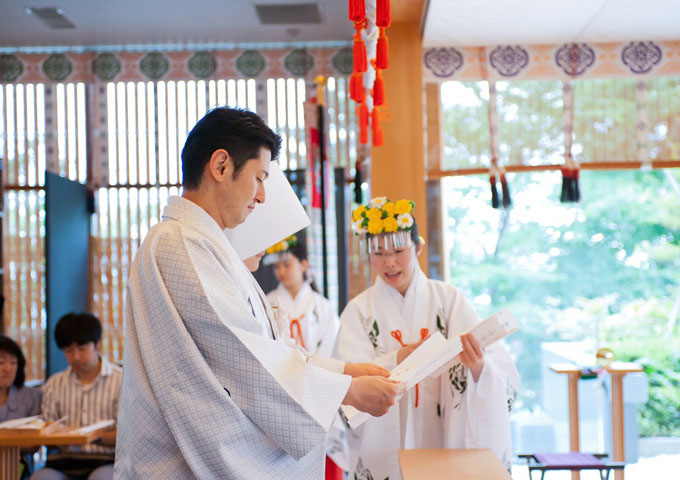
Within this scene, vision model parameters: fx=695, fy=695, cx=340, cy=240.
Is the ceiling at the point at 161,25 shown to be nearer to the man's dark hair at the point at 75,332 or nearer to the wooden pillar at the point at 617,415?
the man's dark hair at the point at 75,332

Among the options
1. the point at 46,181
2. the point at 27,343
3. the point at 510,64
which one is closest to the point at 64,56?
the point at 46,181

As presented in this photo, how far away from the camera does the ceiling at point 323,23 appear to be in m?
4.63

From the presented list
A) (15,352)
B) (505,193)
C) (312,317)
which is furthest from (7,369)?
(505,193)

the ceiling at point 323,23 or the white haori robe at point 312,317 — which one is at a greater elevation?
the ceiling at point 323,23

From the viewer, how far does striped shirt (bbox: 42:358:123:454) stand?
3.65m

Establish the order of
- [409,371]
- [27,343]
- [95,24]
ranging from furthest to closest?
1. [27,343]
2. [95,24]
3. [409,371]

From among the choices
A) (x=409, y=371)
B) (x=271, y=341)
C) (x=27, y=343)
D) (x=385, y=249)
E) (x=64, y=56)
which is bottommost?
(x=27, y=343)

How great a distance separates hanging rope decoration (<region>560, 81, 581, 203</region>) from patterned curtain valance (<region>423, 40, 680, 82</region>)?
0.17 m

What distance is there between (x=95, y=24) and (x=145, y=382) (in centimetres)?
518

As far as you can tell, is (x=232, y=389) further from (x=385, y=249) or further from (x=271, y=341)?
(x=385, y=249)

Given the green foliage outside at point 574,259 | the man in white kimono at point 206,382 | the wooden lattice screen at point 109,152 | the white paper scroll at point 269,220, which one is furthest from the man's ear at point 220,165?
the green foliage outside at point 574,259

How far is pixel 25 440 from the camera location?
320 centimetres

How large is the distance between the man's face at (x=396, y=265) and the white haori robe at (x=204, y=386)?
4.52 feet

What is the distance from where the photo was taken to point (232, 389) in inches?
60.7
